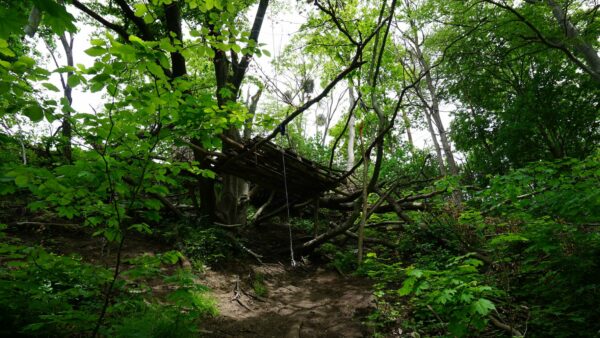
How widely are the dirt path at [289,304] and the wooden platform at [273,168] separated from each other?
73.1 inches

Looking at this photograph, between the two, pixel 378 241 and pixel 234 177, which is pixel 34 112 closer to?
pixel 234 177

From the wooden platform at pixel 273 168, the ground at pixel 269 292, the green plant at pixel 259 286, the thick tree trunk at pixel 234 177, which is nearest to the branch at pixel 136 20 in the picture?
the thick tree trunk at pixel 234 177

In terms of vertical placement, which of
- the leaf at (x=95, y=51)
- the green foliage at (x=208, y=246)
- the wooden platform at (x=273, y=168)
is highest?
the wooden platform at (x=273, y=168)

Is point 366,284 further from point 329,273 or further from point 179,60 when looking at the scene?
point 179,60

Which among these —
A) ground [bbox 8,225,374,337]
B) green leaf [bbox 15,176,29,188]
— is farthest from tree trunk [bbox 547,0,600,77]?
green leaf [bbox 15,176,29,188]

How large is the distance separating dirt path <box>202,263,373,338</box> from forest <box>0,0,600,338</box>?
0.13 ft

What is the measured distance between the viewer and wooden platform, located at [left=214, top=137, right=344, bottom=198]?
554cm

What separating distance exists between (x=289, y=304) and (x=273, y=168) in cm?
248

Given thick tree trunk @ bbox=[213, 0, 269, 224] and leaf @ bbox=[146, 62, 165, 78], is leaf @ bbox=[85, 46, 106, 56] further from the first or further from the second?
thick tree trunk @ bbox=[213, 0, 269, 224]

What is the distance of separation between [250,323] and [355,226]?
12.6ft

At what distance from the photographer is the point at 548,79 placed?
410 inches

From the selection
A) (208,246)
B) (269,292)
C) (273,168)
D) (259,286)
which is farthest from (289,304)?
(273,168)

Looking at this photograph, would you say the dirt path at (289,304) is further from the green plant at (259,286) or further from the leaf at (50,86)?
the leaf at (50,86)

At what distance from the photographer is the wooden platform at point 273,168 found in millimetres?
5543
